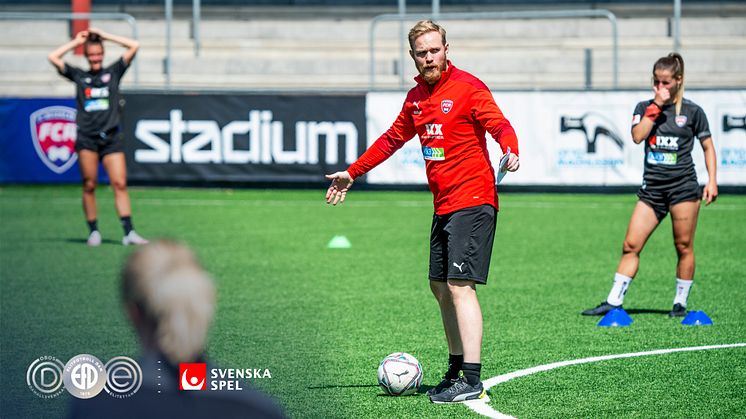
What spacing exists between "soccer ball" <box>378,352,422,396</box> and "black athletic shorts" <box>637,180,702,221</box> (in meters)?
3.10

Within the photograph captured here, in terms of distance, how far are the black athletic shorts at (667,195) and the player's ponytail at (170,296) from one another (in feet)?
22.5

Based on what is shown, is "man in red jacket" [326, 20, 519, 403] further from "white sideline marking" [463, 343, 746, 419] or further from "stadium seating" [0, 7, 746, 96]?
"stadium seating" [0, 7, 746, 96]

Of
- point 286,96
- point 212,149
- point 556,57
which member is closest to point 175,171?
point 212,149

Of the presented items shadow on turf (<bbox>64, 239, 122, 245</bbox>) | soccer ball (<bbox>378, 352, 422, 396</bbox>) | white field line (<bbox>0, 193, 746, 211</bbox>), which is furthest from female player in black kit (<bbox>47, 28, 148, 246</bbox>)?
soccer ball (<bbox>378, 352, 422, 396</bbox>)

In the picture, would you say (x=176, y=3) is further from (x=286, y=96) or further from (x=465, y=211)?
(x=465, y=211)

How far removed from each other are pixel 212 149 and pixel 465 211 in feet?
48.5

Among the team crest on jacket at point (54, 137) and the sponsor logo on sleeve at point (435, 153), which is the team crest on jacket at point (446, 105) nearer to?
the sponsor logo on sleeve at point (435, 153)

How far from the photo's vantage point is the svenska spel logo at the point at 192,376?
9.17 ft

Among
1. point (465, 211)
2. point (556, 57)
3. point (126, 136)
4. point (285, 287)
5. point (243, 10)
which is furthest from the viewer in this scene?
point (243, 10)

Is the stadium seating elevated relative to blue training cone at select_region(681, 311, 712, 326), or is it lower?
elevated

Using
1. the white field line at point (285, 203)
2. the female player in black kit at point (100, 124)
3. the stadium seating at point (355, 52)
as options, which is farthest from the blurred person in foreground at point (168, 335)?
the stadium seating at point (355, 52)

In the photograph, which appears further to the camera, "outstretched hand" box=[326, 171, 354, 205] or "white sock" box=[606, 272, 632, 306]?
"white sock" box=[606, 272, 632, 306]

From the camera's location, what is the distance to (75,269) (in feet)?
40.4

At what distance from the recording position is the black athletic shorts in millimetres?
9156
